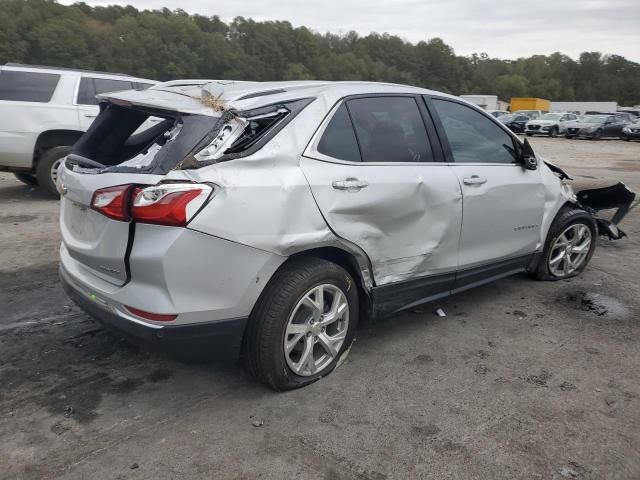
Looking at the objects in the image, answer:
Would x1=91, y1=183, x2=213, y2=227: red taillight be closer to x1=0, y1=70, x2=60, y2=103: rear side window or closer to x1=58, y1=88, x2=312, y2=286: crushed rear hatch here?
x1=58, y1=88, x2=312, y2=286: crushed rear hatch

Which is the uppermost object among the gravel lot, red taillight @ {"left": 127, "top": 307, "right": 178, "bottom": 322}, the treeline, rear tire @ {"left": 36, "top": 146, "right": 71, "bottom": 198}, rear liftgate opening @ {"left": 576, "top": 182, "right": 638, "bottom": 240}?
the treeline

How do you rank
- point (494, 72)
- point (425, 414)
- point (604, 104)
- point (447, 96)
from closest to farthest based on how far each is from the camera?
1. point (425, 414)
2. point (447, 96)
3. point (604, 104)
4. point (494, 72)

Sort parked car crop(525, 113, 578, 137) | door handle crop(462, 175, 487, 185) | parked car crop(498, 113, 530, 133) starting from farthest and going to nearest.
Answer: parked car crop(498, 113, 530, 133) → parked car crop(525, 113, 578, 137) → door handle crop(462, 175, 487, 185)

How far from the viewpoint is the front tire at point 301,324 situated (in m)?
2.80

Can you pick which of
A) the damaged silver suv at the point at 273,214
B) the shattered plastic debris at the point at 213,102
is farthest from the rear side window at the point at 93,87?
the shattered plastic debris at the point at 213,102

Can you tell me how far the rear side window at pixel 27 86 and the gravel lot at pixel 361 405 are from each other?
170 inches

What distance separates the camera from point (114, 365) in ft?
10.8

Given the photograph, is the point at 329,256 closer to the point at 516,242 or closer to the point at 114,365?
the point at 114,365

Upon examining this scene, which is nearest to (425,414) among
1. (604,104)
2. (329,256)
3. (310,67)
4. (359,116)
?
(329,256)

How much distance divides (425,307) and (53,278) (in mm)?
3245

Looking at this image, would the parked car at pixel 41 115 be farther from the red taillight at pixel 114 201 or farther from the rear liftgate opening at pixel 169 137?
the red taillight at pixel 114 201

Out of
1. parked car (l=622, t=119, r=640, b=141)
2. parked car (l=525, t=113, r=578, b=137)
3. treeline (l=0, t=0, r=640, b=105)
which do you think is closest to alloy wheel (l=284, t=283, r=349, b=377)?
parked car (l=622, t=119, r=640, b=141)

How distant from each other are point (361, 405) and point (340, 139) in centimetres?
150

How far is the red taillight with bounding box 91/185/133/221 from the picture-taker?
8.29 ft
